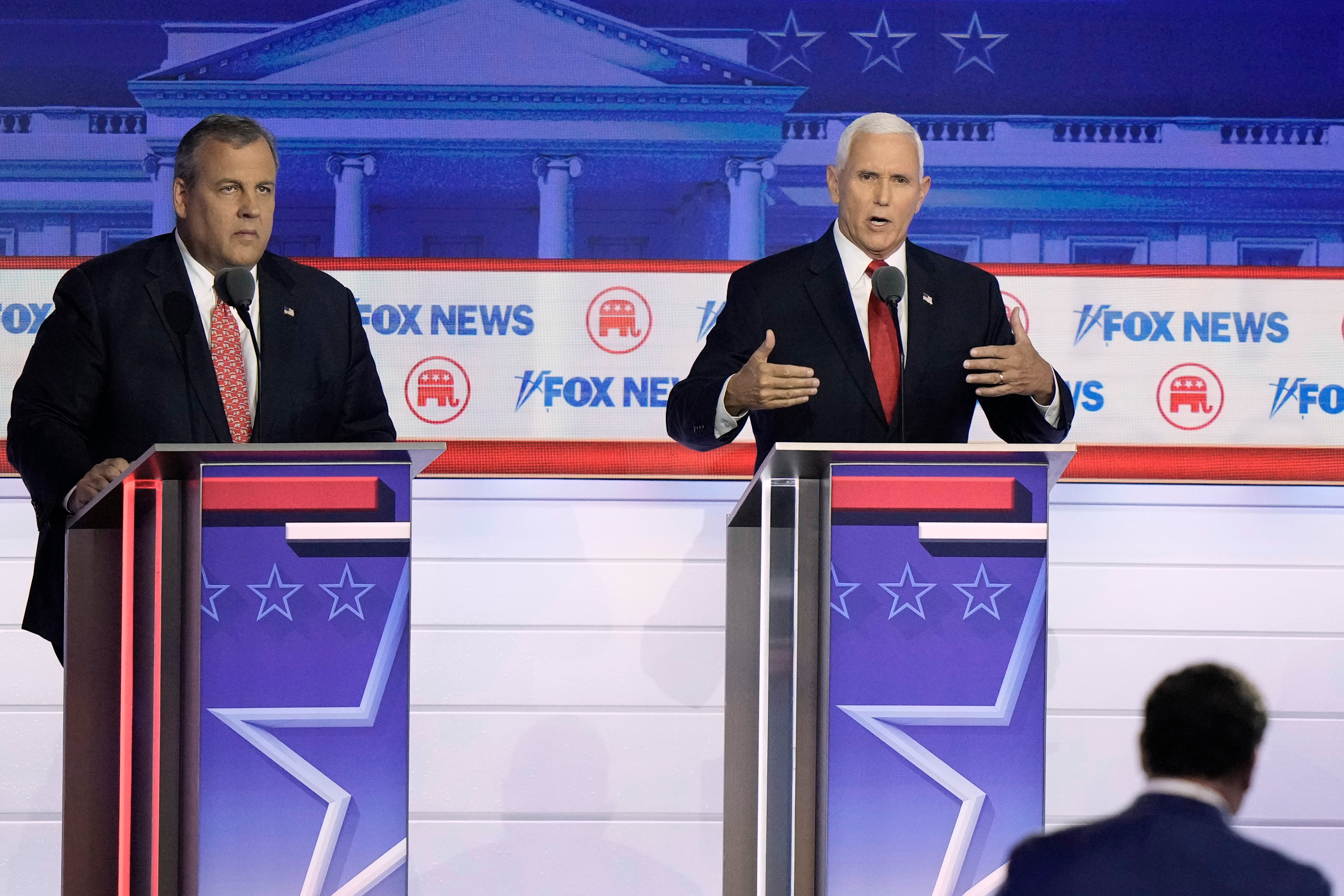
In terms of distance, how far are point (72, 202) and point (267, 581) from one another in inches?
92.6

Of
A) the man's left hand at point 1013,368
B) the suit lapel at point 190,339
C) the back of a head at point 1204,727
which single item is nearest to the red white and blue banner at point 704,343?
the suit lapel at point 190,339

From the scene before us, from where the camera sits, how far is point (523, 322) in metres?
4.26

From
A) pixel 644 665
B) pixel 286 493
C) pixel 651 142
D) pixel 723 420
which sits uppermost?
pixel 651 142

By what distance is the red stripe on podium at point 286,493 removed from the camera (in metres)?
2.36

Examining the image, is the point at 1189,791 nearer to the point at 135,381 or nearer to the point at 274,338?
the point at 274,338

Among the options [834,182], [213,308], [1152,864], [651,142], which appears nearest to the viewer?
[1152,864]

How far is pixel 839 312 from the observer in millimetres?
2957

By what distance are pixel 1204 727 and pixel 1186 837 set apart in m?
0.13

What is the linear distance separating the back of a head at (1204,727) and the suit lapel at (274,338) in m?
1.80

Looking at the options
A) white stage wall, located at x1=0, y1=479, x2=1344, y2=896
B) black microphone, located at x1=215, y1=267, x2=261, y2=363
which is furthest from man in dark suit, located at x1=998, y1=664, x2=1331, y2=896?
white stage wall, located at x1=0, y1=479, x2=1344, y2=896

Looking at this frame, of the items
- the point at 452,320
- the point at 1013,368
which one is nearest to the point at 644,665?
the point at 452,320

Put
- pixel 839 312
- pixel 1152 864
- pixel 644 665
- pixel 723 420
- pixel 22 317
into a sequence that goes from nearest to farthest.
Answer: pixel 1152 864 < pixel 723 420 < pixel 839 312 < pixel 644 665 < pixel 22 317

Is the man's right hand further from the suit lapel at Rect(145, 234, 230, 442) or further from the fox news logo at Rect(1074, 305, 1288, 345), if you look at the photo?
the fox news logo at Rect(1074, 305, 1288, 345)

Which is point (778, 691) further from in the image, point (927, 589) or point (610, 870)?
point (610, 870)
